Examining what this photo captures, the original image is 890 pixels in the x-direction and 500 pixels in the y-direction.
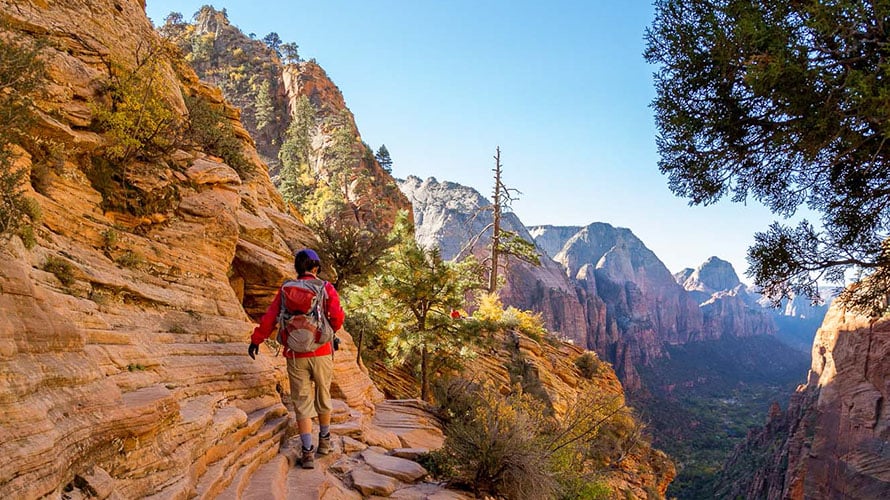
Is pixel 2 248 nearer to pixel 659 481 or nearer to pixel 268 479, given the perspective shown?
pixel 268 479

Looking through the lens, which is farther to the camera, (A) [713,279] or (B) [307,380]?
(A) [713,279]

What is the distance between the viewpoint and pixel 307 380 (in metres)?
4.57

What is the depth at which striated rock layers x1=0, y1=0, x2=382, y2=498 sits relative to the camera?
2600mm

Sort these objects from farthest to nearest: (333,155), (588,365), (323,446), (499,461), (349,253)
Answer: (333,155) → (588,365) → (349,253) → (499,461) → (323,446)

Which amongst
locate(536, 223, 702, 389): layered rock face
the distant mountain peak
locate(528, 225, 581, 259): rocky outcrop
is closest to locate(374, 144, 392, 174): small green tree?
locate(536, 223, 702, 389): layered rock face

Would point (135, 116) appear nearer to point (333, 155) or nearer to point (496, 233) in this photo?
point (496, 233)

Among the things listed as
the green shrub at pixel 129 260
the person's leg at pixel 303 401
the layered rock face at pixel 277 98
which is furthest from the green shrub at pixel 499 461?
the layered rock face at pixel 277 98

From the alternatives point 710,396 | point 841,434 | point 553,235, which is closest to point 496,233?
point 841,434

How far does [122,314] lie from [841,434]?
43.2 metres

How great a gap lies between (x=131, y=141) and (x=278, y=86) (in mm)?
49937

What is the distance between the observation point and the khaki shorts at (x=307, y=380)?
4496mm

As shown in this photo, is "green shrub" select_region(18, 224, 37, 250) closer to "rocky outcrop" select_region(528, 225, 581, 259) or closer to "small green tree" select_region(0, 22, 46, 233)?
"small green tree" select_region(0, 22, 46, 233)

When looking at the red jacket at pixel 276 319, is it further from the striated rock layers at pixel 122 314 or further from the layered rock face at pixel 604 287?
the layered rock face at pixel 604 287

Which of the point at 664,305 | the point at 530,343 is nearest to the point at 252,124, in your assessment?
the point at 530,343
